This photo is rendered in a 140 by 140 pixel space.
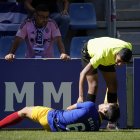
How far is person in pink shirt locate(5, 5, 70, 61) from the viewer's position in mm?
9172

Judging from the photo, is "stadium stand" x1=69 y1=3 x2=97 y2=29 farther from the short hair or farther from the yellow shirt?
the short hair

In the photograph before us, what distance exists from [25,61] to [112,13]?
9.40ft

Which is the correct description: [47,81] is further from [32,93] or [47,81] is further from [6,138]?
[6,138]

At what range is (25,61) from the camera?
861 centimetres

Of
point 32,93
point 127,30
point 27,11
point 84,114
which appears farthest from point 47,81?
point 127,30

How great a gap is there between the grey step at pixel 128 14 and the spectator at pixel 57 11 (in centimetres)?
122

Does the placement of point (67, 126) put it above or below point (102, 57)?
below

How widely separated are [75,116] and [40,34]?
8.12 ft

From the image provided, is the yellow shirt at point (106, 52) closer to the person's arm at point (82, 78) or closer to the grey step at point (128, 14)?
the person's arm at point (82, 78)

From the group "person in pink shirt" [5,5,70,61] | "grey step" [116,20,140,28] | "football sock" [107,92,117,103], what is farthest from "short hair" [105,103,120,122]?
"grey step" [116,20,140,28]

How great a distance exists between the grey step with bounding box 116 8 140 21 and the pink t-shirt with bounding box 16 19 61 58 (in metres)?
2.41

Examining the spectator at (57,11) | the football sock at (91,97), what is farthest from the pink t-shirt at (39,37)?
the football sock at (91,97)

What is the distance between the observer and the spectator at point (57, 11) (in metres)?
10.4

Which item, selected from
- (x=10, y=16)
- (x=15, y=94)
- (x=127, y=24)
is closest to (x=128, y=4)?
(x=127, y=24)
